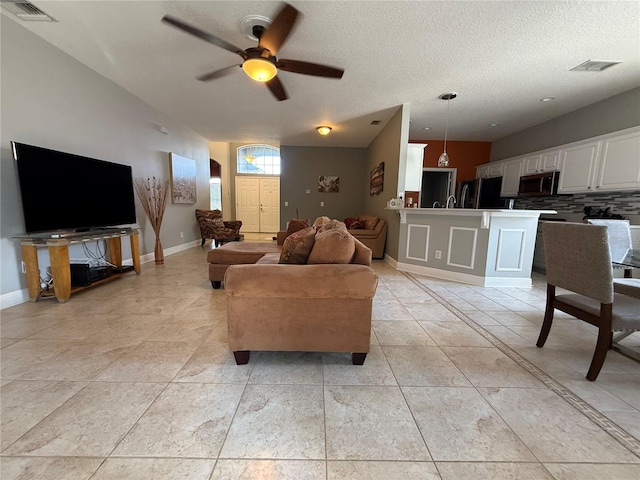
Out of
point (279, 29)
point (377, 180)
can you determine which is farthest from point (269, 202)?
point (279, 29)

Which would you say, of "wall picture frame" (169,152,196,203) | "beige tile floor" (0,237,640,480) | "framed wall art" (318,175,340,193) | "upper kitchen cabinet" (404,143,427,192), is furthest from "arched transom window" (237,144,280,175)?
"beige tile floor" (0,237,640,480)

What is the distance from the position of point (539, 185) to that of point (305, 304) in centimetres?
522

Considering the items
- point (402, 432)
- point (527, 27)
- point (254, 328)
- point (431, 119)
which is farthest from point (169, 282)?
point (431, 119)

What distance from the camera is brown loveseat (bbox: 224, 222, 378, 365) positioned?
1479mm

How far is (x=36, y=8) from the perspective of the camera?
2.14 metres

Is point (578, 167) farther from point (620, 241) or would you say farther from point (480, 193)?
point (620, 241)

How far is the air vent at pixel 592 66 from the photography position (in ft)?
9.20

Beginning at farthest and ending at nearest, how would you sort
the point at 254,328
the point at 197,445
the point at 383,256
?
the point at 383,256, the point at 254,328, the point at 197,445

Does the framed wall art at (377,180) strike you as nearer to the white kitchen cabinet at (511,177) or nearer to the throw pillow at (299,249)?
the white kitchen cabinet at (511,177)

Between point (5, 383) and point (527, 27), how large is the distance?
4.58 metres

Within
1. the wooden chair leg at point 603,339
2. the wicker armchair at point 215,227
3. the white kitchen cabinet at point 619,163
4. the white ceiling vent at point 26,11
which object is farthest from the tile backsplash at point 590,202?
the white ceiling vent at point 26,11

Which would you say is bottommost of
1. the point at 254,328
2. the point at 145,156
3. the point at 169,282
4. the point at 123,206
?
the point at 169,282

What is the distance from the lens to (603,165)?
361cm

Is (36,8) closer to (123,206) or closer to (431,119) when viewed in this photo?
(123,206)
